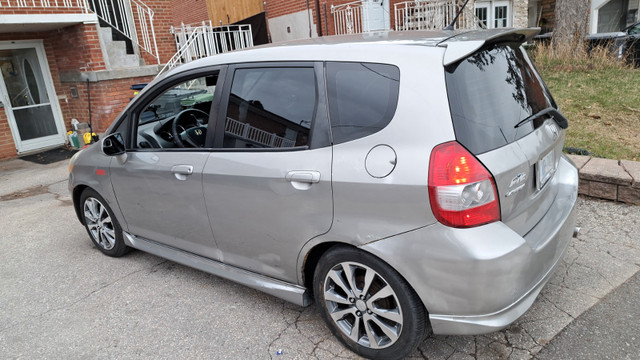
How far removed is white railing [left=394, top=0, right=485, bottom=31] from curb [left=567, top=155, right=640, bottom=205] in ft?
28.5

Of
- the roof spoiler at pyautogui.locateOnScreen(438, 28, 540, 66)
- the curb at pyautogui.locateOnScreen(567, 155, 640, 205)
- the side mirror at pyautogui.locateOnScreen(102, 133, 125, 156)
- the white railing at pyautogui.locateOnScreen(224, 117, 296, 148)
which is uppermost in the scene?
the roof spoiler at pyautogui.locateOnScreen(438, 28, 540, 66)

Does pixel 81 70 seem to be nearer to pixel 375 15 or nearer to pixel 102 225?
pixel 102 225

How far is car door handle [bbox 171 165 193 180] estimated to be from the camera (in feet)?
10.2

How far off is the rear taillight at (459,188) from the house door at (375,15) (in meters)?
11.7

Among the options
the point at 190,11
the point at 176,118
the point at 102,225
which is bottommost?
the point at 102,225

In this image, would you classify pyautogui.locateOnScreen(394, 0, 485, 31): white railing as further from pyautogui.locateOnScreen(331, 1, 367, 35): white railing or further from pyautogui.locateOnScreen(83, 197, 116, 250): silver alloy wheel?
pyautogui.locateOnScreen(83, 197, 116, 250): silver alloy wheel

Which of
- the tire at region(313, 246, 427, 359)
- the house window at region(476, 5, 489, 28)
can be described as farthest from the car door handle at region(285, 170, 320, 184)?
the house window at region(476, 5, 489, 28)

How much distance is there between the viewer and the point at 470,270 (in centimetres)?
209

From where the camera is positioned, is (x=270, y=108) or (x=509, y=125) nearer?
(x=509, y=125)

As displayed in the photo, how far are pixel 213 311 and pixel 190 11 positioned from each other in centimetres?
1916

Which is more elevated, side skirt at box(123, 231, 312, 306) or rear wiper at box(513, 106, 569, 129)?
rear wiper at box(513, 106, 569, 129)

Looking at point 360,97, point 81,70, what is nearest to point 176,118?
point 360,97

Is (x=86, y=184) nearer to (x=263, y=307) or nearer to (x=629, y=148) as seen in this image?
(x=263, y=307)

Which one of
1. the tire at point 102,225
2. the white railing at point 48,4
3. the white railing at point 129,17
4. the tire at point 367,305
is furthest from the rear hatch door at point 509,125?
the white railing at point 129,17
